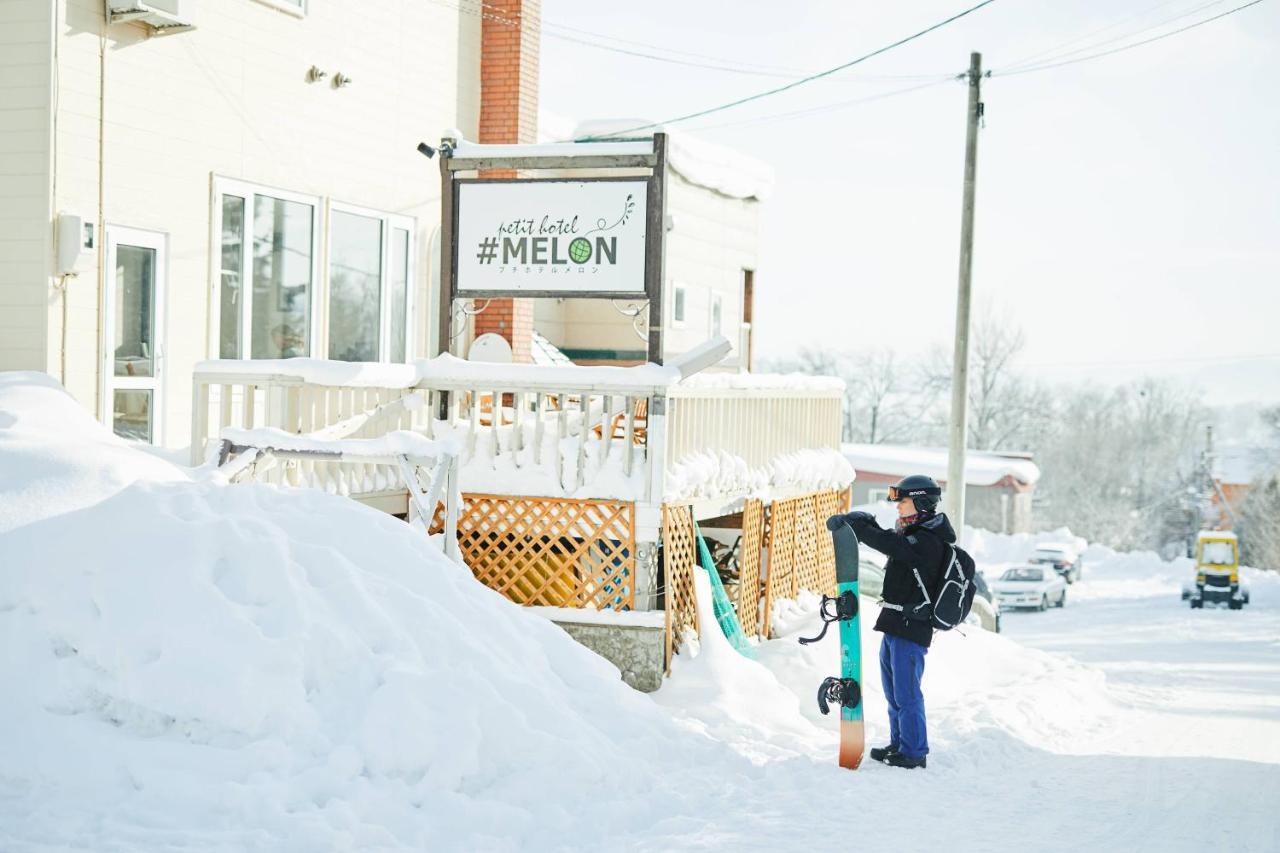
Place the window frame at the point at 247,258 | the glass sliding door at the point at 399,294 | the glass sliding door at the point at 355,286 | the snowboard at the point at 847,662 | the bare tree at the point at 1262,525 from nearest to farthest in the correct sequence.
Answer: the snowboard at the point at 847,662, the window frame at the point at 247,258, the glass sliding door at the point at 355,286, the glass sliding door at the point at 399,294, the bare tree at the point at 1262,525

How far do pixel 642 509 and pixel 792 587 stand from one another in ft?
13.2

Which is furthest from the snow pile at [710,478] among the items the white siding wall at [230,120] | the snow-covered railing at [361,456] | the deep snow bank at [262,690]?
the white siding wall at [230,120]

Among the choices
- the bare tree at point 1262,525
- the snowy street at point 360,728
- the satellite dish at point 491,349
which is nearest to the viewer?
the snowy street at point 360,728

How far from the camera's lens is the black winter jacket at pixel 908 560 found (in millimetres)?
7684

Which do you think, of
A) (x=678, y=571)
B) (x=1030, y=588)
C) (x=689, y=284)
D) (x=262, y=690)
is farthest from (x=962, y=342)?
(x=1030, y=588)

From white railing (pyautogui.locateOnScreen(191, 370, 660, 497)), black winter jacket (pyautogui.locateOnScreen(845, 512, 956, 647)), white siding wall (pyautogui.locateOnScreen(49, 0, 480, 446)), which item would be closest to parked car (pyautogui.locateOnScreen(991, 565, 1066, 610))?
white siding wall (pyautogui.locateOnScreen(49, 0, 480, 446))

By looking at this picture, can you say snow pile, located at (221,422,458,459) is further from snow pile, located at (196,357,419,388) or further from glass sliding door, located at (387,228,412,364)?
glass sliding door, located at (387,228,412,364)

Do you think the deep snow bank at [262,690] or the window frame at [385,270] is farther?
the window frame at [385,270]

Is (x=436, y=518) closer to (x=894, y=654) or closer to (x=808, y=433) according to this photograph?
(x=894, y=654)

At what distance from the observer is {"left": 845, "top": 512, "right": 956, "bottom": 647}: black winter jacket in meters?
7.68

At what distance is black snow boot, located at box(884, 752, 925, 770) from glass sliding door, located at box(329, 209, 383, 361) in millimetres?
7617

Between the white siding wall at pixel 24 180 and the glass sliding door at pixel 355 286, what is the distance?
3.67 meters

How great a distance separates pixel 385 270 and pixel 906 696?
27.2 ft

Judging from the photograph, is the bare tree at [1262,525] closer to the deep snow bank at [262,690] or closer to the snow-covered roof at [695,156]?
the snow-covered roof at [695,156]
